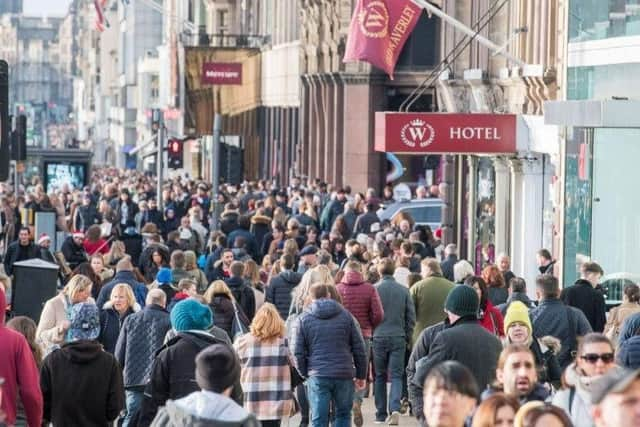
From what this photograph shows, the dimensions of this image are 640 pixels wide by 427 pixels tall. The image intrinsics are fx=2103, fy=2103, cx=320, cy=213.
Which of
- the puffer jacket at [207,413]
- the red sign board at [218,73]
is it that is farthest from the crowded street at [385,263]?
the red sign board at [218,73]

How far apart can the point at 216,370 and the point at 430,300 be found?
8841mm

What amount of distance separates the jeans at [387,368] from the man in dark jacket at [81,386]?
563 cm

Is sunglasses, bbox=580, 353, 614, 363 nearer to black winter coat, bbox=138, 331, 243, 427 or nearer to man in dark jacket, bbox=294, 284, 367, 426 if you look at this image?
black winter coat, bbox=138, 331, 243, 427

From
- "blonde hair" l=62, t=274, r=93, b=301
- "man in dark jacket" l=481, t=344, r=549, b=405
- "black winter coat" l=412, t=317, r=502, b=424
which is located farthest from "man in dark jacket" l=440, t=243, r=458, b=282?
"man in dark jacket" l=481, t=344, r=549, b=405

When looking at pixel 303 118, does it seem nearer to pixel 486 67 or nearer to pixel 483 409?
pixel 486 67

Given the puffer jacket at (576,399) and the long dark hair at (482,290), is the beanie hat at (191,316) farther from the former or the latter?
the puffer jacket at (576,399)

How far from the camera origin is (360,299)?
17141mm

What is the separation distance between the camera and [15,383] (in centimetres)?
1188

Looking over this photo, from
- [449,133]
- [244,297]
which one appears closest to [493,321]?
[244,297]

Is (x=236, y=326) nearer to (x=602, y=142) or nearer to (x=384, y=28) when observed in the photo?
(x=602, y=142)

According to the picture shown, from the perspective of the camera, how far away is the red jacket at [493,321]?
1473 centimetres

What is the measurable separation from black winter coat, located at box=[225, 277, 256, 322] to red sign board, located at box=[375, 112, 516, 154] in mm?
8719

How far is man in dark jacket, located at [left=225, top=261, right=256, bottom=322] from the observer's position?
18.4 metres

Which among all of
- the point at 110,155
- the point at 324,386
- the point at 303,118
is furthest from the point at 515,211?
the point at 110,155
